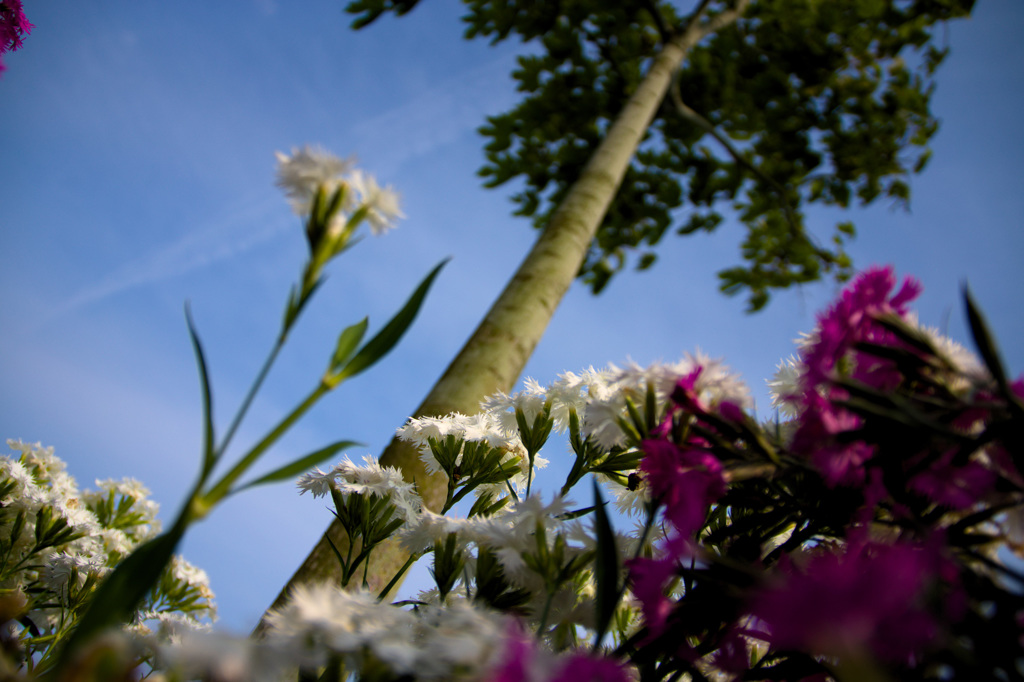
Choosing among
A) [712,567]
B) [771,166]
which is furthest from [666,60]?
[712,567]

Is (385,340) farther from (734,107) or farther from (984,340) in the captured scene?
(734,107)

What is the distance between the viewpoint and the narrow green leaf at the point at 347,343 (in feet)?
1.22

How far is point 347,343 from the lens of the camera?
38 cm

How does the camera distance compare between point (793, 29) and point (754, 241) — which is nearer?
point (793, 29)

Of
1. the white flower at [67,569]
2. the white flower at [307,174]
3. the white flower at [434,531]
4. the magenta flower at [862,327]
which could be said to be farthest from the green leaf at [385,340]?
the white flower at [67,569]

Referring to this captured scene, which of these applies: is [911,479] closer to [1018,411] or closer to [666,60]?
[1018,411]

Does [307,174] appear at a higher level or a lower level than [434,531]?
higher

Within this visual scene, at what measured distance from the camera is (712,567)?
387 mm

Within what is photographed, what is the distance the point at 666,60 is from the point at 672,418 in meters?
2.16

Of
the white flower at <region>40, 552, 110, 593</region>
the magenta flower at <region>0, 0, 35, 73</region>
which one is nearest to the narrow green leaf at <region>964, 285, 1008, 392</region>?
the white flower at <region>40, 552, 110, 593</region>

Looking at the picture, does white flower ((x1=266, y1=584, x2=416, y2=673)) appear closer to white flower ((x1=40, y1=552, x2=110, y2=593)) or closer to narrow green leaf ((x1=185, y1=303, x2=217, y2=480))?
narrow green leaf ((x1=185, y1=303, x2=217, y2=480))

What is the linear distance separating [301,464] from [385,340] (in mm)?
97

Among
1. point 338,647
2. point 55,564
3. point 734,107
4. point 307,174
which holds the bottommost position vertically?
point 55,564

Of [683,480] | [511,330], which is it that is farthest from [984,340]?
[511,330]
